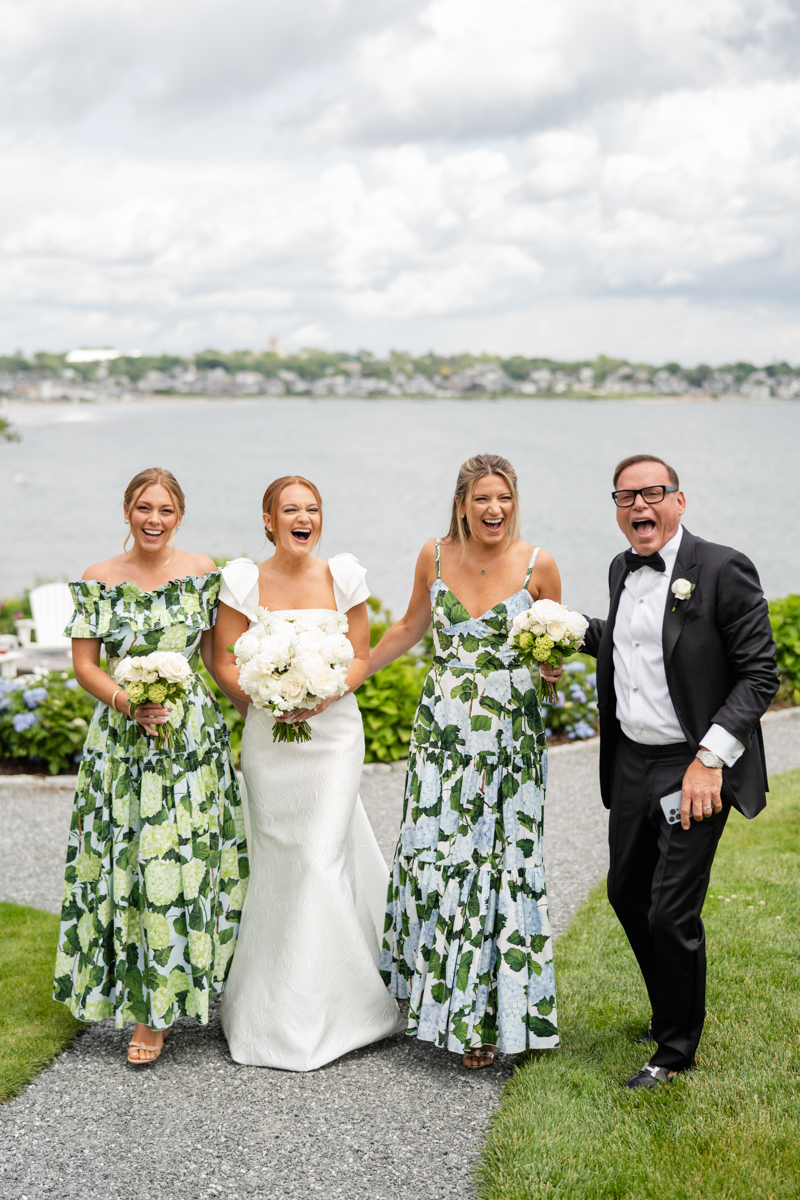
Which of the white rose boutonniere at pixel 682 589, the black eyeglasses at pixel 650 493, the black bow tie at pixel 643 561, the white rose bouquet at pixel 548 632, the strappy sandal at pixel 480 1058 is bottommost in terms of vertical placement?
the strappy sandal at pixel 480 1058

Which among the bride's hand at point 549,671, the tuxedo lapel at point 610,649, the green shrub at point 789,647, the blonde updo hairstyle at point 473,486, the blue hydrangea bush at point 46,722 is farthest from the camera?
the green shrub at point 789,647

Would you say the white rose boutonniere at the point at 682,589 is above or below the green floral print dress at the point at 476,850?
above

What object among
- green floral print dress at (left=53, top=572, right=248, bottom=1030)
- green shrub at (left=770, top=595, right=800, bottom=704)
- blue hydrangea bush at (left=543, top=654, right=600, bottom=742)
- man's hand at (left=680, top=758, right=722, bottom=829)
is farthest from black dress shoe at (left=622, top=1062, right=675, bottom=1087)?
green shrub at (left=770, top=595, right=800, bottom=704)

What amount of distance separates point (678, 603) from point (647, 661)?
25 centimetres

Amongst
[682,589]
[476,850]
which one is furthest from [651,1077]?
[682,589]

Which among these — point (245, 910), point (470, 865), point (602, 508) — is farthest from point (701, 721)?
point (602, 508)

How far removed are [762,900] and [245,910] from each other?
3.12 metres

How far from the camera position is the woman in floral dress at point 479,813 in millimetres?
4441

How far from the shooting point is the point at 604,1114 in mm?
4039

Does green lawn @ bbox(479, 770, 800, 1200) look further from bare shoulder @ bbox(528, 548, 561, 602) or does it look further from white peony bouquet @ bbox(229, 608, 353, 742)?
bare shoulder @ bbox(528, 548, 561, 602)

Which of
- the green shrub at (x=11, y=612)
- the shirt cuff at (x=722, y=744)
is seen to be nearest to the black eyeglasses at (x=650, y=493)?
the shirt cuff at (x=722, y=744)

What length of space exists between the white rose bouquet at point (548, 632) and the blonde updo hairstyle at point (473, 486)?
490mm

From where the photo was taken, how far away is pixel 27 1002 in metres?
5.14

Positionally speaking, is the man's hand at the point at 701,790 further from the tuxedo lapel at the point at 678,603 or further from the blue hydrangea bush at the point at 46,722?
the blue hydrangea bush at the point at 46,722
